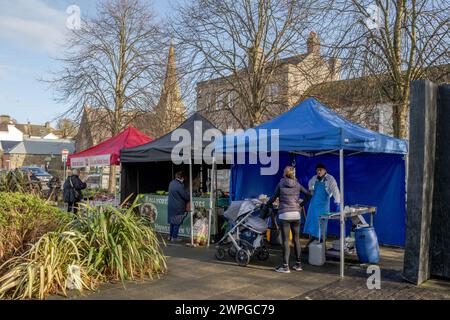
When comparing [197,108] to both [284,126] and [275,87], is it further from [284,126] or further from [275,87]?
[284,126]

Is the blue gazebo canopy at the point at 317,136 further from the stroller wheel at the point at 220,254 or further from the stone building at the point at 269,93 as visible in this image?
the stone building at the point at 269,93

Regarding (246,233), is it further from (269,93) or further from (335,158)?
(269,93)

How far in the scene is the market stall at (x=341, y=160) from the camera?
24.2ft

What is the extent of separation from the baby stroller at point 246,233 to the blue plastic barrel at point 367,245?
5.78 feet

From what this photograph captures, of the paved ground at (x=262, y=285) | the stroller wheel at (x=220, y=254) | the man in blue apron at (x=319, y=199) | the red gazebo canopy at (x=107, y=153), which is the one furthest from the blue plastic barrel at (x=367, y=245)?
the red gazebo canopy at (x=107, y=153)

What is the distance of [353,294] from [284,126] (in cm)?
364

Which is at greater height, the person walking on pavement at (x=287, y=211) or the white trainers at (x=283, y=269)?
the person walking on pavement at (x=287, y=211)

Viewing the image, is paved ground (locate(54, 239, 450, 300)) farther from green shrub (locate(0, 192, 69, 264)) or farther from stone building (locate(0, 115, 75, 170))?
stone building (locate(0, 115, 75, 170))

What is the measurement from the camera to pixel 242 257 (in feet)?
25.2

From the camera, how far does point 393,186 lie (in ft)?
31.3

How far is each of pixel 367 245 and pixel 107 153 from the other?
776 centimetres

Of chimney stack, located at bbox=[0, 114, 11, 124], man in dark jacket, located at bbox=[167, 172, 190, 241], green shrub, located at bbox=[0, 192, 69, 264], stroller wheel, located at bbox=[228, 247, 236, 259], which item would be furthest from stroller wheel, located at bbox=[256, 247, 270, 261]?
chimney stack, located at bbox=[0, 114, 11, 124]

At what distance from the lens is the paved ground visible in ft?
19.4

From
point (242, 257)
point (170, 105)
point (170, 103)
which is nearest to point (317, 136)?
point (242, 257)
